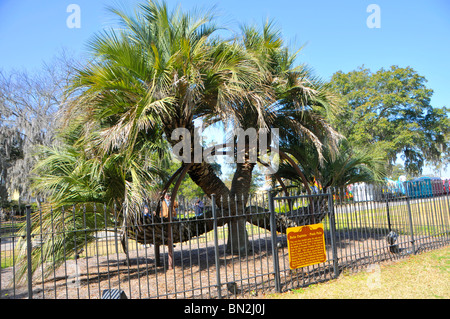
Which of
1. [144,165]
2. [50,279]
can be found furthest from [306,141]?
[50,279]

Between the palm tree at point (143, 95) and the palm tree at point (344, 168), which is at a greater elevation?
the palm tree at point (143, 95)

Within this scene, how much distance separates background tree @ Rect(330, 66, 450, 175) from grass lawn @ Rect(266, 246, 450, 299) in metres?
21.7

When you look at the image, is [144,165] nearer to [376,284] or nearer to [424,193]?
[376,284]

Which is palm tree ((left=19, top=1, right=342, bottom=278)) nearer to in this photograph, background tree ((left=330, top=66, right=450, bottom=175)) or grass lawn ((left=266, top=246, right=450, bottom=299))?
grass lawn ((left=266, top=246, right=450, bottom=299))

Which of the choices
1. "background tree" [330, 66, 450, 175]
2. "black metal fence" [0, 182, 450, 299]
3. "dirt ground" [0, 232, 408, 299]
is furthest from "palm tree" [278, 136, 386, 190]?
"background tree" [330, 66, 450, 175]

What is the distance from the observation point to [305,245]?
20.9 feet

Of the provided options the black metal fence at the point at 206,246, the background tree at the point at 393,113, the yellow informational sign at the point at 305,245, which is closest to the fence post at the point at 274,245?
the black metal fence at the point at 206,246

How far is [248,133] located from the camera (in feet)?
28.6

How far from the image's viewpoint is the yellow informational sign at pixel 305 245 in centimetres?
617

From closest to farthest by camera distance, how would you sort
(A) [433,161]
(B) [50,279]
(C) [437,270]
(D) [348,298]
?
(D) [348,298] < (C) [437,270] < (B) [50,279] < (A) [433,161]

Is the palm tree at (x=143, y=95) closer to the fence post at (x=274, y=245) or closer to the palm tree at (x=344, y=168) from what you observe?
the fence post at (x=274, y=245)

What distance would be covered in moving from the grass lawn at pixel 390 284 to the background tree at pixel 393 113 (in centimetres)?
2173

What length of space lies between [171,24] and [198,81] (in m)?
1.51

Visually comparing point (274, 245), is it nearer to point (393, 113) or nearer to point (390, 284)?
point (390, 284)
